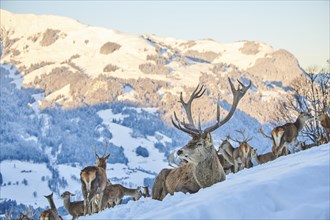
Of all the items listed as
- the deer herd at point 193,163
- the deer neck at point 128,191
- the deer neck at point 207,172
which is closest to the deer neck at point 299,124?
the deer herd at point 193,163

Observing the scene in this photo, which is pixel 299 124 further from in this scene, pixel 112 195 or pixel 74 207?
pixel 74 207

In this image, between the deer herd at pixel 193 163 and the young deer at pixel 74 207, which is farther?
the young deer at pixel 74 207

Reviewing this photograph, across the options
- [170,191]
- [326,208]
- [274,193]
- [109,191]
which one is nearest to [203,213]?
[274,193]

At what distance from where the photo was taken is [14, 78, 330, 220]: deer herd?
32.2ft

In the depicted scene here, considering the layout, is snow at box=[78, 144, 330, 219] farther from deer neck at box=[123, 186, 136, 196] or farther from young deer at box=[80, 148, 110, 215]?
deer neck at box=[123, 186, 136, 196]

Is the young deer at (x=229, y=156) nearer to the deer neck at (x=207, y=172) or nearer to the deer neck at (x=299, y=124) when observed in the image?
the deer neck at (x=299, y=124)

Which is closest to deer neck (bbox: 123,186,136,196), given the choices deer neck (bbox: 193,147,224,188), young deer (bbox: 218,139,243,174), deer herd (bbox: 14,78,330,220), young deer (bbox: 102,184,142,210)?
deer herd (bbox: 14,78,330,220)

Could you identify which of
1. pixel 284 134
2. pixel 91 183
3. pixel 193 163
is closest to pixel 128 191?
pixel 91 183

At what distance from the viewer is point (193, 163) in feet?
32.3

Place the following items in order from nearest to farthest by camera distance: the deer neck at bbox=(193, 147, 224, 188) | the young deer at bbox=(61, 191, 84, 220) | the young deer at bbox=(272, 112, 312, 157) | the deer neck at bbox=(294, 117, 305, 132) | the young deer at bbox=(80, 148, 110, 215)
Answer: the deer neck at bbox=(193, 147, 224, 188) → the young deer at bbox=(80, 148, 110, 215) → the young deer at bbox=(272, 112, 312, 157) → the deer neck at bbox=(294, 117, 305, 132) → the young deer at bbox=(61, 191, 84, 220)

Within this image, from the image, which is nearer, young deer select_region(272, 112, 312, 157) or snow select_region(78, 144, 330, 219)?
snow select_region(78, 144, 330, 219)

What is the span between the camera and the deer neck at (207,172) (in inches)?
385

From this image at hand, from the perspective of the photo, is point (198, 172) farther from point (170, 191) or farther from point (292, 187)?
point (292, 187)

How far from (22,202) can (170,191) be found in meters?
193
